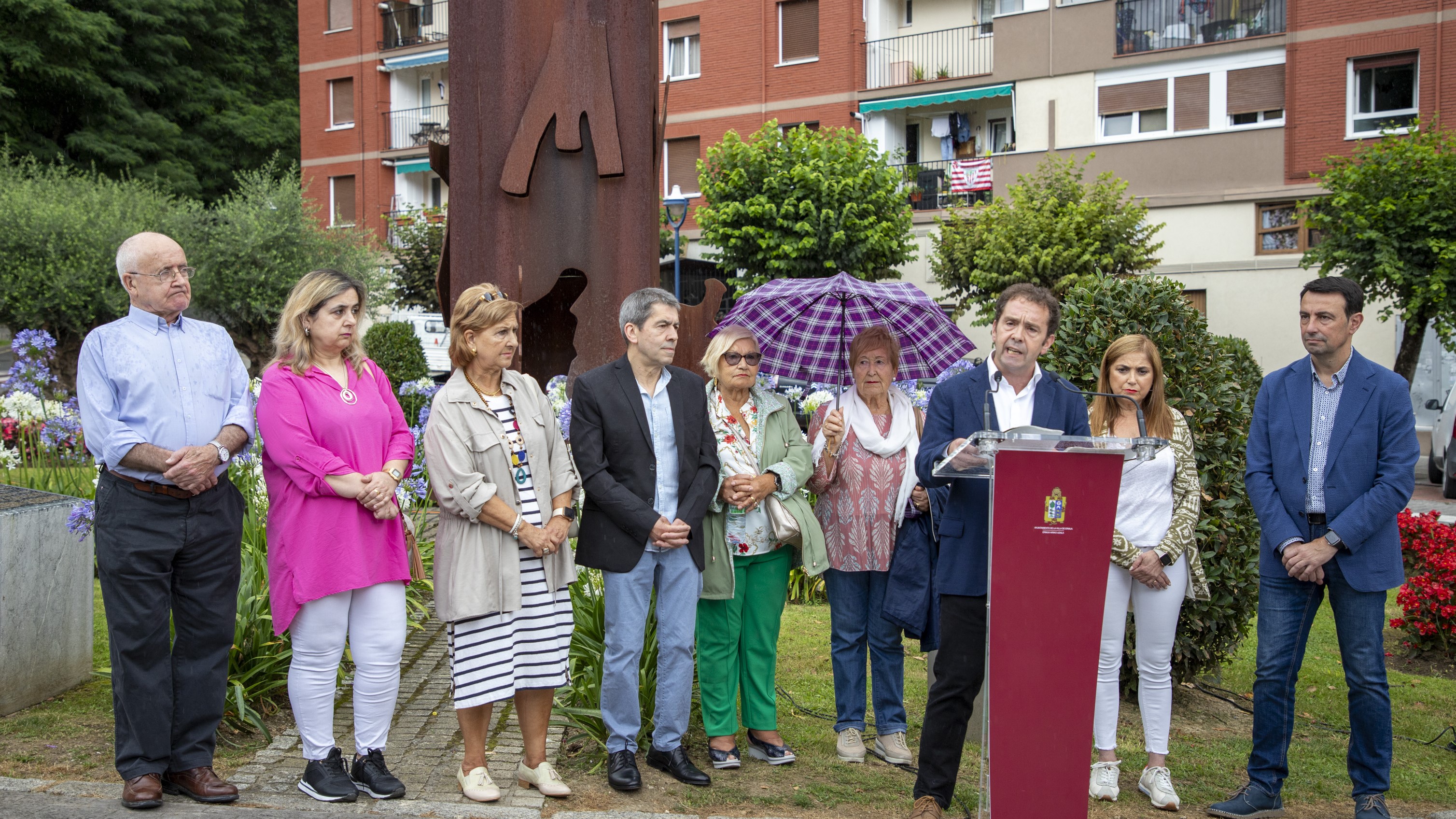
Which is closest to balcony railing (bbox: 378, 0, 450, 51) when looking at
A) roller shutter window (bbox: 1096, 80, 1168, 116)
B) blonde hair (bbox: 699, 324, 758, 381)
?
roller shutter window (bbox: 1096, 80, 1168, 116)

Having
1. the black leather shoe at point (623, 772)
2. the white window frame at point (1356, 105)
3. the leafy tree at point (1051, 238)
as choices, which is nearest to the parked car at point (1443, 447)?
the leafy tree at point (1051, 238)

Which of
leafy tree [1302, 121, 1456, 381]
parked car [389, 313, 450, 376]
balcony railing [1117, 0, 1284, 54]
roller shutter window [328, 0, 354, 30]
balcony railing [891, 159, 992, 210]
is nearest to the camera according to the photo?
leafy tree [1302, 121, 1456, 381]

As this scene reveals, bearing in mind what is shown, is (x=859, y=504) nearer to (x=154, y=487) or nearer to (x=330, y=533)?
(x=330, y=533)

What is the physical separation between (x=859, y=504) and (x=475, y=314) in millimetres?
1814

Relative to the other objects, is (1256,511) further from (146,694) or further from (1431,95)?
(1431,95)

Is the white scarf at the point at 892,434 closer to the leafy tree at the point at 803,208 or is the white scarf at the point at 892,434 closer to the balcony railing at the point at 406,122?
the leafy tree at the point at 803,208

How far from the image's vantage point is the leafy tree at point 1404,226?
17.0 m

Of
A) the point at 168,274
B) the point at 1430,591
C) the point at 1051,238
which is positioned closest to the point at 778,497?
the point at 168,274

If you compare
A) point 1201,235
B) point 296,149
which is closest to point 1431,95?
point 1201,235

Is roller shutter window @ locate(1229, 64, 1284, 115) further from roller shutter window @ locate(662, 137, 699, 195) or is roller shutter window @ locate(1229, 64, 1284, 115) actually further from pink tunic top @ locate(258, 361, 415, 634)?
pink tunic top @ locate(258, 361, 415, 634)

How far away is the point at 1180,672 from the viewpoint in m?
5.76

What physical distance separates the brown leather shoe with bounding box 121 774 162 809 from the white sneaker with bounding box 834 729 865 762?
2646mm

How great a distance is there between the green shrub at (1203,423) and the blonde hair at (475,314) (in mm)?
2826

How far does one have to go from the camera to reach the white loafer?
4.41m
